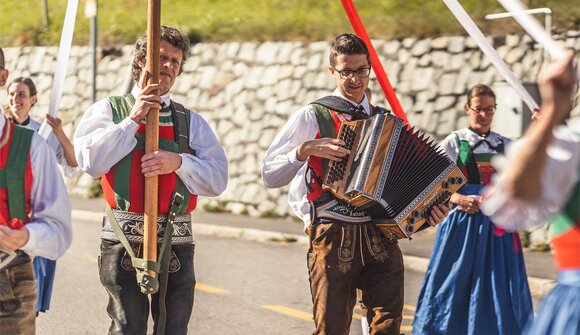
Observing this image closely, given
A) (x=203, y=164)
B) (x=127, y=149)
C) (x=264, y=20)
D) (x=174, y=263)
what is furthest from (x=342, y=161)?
(x=264, y=20)

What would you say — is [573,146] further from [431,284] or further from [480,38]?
[431,284]

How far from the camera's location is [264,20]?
61.8 feet

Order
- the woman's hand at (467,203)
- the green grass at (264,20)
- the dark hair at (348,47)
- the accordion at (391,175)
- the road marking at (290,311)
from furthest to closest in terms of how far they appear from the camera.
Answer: the green grass at (264,20)
the road marking at (290,311)
the woman's hand at (467,203)
the dark hair at (348,47)
the accordion at (391,175)

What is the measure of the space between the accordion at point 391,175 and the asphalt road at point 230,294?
276cm

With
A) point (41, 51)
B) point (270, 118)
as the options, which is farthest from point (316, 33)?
point (41, 51)

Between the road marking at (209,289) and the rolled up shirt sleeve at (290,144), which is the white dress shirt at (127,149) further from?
the road marking at (209,289)

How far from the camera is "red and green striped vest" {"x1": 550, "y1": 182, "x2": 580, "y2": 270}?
2.84 metres

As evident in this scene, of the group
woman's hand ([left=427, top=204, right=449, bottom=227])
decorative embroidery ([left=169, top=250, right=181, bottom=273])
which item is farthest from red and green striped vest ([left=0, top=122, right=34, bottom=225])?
woman's hand ([left=427, top=204, right=449, bottom=227])

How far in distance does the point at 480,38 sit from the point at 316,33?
12.4 m

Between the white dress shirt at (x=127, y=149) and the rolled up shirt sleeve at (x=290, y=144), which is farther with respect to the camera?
the rolled up shirt sleeve at (x=290, y=144)

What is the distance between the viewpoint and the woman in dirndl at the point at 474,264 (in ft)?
22.3

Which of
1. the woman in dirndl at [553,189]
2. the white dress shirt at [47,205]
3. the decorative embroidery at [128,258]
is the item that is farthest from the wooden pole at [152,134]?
the woman in dirndl at [553,189]

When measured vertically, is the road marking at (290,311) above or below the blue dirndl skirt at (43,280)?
below

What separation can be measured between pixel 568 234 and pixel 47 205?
5.70 feet
